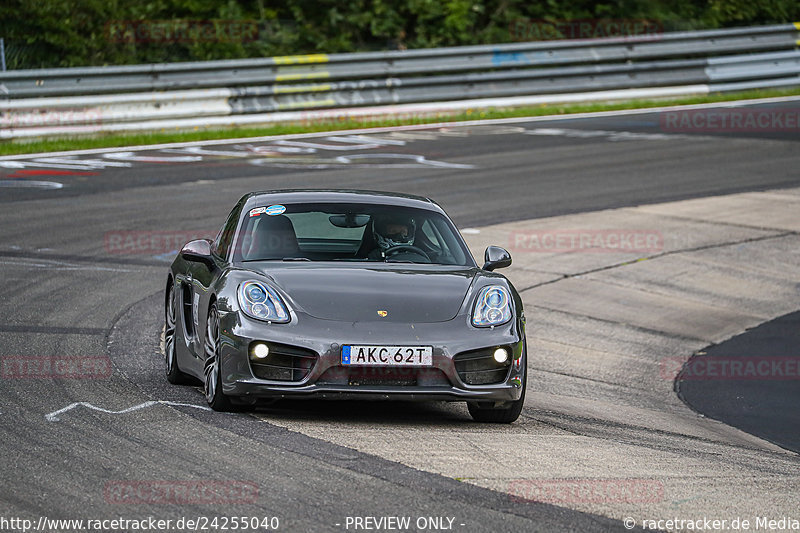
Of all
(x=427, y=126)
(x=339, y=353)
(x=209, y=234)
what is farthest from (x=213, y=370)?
(x=427, y=126)

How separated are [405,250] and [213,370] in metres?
1.53

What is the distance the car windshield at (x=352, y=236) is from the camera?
7973mm

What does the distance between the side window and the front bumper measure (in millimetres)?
1162

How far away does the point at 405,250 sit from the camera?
8133 millimetres

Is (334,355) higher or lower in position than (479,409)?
higher

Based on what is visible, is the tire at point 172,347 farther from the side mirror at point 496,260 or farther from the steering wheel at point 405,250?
the side mirror at point 496,260

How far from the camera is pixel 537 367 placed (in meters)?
10.1

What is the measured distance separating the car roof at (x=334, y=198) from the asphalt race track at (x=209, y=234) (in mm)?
1365

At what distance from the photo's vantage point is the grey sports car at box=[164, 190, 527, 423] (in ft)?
22.7

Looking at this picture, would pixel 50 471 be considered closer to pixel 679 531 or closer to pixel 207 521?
pixel 207 521

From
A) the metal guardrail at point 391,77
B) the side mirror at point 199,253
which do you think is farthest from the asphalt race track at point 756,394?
the metal guardrail at point 391,77

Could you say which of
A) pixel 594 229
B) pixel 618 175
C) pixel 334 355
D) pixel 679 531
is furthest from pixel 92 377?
pixel 618 175

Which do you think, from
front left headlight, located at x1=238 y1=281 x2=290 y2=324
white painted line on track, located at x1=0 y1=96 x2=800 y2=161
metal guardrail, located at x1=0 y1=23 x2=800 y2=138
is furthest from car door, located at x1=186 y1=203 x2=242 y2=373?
metal guardrail, located at x1=0 y1=23 x2=800 y2=138

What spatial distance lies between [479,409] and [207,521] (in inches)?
103
